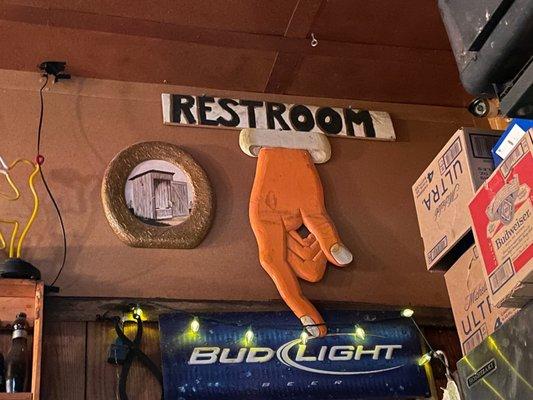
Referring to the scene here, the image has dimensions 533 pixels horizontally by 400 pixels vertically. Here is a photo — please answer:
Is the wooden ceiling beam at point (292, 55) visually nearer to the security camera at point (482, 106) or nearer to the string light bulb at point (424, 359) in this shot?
the security camera at point (482, 106)

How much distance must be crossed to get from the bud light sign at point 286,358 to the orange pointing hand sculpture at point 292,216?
112 mm

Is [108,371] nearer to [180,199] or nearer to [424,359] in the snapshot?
[180,199]

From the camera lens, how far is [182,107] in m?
3.63

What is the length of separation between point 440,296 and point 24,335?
6.03 feet

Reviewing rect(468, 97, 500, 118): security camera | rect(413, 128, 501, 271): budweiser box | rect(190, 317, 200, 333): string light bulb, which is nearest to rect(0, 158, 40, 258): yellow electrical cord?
rect(190, 317, 200, 333): string light bulb

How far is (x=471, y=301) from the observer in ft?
8.32

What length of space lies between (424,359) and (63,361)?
148 centimetres

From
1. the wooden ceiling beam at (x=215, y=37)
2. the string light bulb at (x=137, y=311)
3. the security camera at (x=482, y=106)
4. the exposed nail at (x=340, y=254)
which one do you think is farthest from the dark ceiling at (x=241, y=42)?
the string light bulb at (x=137, y=311)

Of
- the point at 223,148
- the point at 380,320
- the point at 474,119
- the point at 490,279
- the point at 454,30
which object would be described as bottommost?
the point at 490,279

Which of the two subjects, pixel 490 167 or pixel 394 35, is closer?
pixel 490 167

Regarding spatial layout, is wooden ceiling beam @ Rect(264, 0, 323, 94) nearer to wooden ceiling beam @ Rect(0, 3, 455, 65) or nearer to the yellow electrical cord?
wooden ceiling beam @ Rect(0, 3, 455, 65)

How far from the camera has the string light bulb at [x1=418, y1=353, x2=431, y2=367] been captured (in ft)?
10.5

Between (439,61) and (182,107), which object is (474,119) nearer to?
(439,61)

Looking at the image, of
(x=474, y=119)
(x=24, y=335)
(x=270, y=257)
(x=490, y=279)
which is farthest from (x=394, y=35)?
(x=24, y=335)
